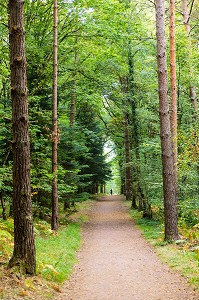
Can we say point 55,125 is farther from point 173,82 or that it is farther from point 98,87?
point 98,87

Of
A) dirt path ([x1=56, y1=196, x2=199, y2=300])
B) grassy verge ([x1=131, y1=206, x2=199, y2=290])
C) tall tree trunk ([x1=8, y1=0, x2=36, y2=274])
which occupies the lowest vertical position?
dirt path ([x1=56, y1=196, x2=199, y2=300])

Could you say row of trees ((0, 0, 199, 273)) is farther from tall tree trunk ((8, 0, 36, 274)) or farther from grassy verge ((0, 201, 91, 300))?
tall tree trunk ((8, 0, 36, 274))

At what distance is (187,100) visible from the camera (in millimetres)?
17250

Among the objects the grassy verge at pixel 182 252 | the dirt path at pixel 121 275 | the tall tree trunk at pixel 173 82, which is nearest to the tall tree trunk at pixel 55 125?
the dirt path at pixel 121 275

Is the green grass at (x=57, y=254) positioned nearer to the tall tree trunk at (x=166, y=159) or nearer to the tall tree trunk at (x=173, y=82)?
the tall tree trunk at (x=166, y=159)

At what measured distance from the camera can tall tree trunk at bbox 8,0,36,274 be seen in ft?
20.6

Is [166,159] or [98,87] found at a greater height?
[98,87]

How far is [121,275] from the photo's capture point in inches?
312

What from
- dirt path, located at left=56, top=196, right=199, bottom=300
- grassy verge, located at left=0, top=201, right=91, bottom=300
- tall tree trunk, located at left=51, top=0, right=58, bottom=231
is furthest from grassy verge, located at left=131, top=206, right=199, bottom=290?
tall tree trunk, located at left=51, top=0, right=58, bottom=231

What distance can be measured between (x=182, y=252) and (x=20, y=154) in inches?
232

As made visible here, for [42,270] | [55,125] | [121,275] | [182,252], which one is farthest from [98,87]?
[42,270]

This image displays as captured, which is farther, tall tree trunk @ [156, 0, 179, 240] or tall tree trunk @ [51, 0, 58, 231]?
tall tree trunk @ [51, 0, 58, 231]

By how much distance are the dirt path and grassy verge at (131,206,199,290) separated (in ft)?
0.73

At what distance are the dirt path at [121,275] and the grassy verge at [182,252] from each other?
0.22 m
